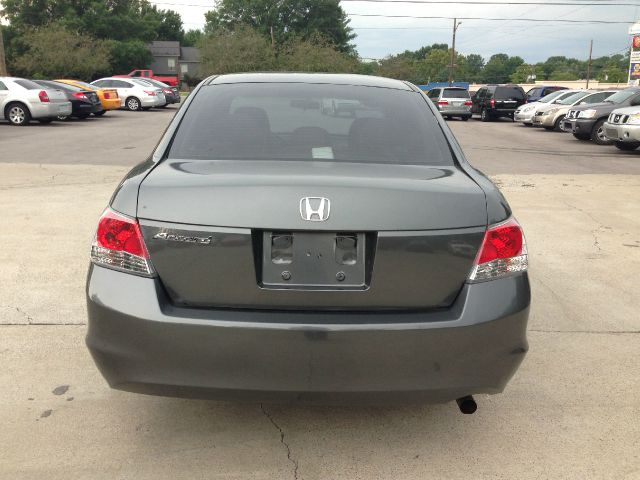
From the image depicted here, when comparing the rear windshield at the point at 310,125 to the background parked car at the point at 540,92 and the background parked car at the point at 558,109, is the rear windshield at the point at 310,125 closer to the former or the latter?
the background parked car at the point at 558,109

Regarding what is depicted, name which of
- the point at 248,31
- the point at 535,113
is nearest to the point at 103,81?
the point at 535,113

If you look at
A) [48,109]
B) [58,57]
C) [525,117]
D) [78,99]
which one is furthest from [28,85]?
[58,57]

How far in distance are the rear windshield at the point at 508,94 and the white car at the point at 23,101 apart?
1952 centimetres

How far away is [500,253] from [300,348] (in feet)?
2.88

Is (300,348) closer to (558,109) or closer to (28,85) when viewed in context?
(28,85)

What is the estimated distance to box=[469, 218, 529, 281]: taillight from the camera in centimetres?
265

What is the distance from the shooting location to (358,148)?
10.8ft

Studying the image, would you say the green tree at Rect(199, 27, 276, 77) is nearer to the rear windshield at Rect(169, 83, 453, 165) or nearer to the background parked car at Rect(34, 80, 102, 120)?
the background parked car at Rect(34, 80, 102, 120)

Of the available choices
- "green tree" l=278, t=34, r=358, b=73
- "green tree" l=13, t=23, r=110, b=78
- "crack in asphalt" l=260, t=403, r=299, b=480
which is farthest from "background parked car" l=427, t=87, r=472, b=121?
"green tree" l=278, t=34, r=358, b=73

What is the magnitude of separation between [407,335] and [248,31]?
222ft

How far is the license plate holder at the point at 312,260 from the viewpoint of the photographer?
8.29 ft

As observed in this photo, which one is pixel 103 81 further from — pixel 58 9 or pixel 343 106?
pixel 58 9

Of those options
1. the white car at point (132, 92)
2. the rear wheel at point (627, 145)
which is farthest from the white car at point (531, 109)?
the white car at point (132, 92)

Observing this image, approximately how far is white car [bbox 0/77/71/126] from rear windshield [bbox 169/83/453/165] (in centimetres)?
1966
